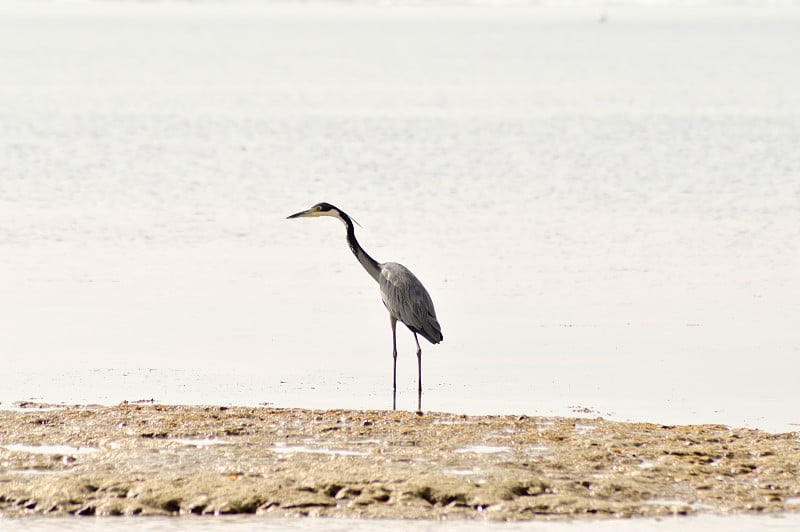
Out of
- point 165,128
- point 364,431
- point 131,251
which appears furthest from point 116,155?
point 364,431

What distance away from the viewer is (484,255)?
697 inches

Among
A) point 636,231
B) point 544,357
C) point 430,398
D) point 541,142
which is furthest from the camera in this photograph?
point 541,142

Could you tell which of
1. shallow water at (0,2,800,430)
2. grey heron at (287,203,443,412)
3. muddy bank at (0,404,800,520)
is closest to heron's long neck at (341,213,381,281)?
grey heron at (287,203,443,412)

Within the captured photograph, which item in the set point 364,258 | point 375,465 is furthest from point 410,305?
point 375,465

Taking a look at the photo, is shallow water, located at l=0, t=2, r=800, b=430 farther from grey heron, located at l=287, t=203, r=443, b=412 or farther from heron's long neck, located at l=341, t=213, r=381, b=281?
heron's long neck, located at l=341, t=213, r=381, b=281

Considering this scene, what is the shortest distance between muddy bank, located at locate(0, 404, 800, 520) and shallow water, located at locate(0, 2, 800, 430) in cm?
84

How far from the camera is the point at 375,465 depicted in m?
8.19

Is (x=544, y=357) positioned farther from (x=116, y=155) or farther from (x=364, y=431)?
(x=116, y=155)

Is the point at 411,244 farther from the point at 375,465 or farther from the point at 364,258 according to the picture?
the point at 375,465

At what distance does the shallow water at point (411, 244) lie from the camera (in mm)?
11266

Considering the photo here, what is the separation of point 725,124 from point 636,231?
19.1 m

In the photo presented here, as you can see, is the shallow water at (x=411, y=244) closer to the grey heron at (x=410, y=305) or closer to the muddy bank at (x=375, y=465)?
the grey heron at (x=410, y=305)

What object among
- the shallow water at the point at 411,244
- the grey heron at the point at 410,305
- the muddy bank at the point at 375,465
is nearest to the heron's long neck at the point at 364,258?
the grey heron at the point at 410,305

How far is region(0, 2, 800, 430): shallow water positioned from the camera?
1127cm
